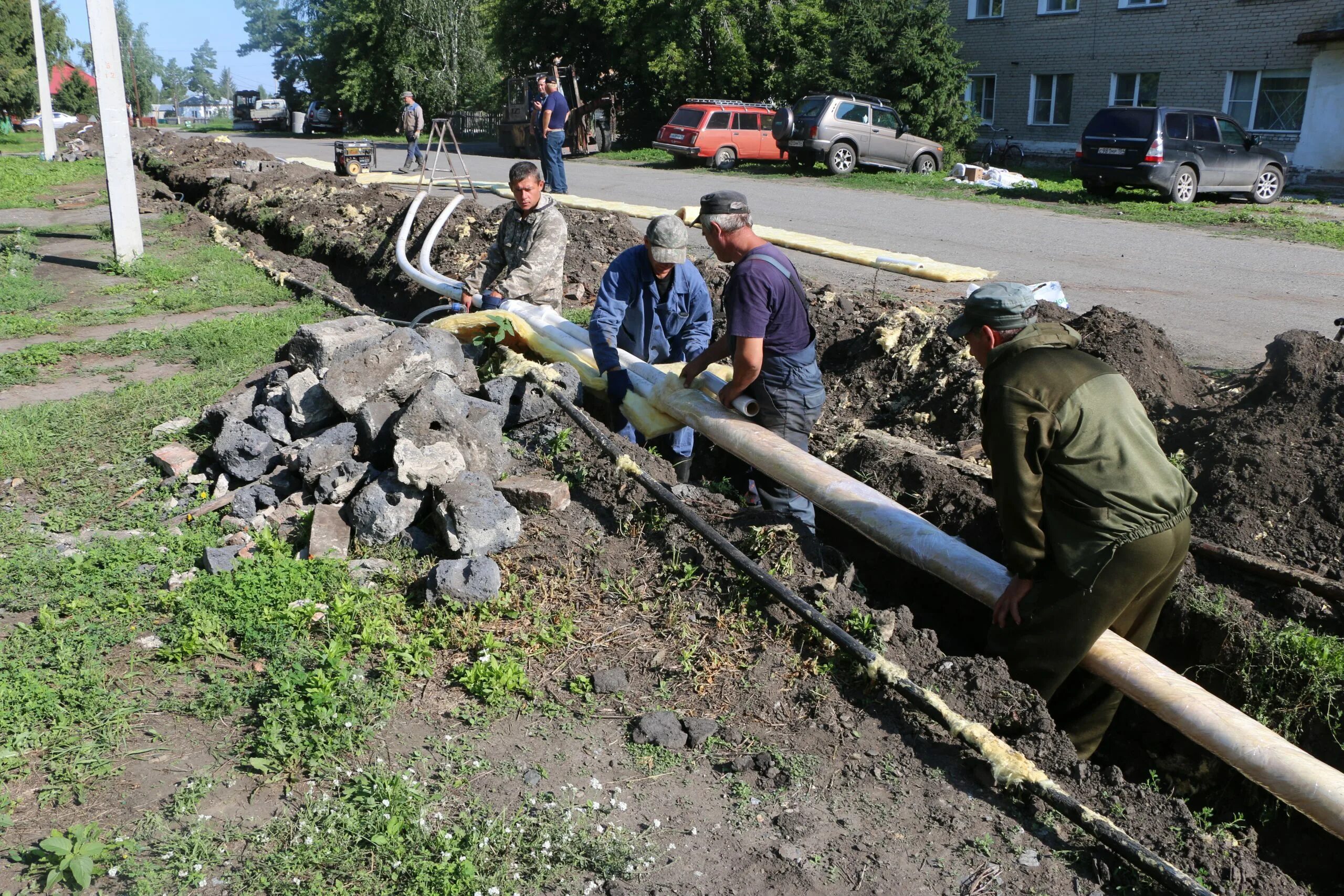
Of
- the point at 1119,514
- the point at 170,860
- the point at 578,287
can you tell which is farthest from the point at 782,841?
the point at 578,287

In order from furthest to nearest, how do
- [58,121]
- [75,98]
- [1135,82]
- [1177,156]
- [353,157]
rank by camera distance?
[75,98], [58,121], [1135,82], [353,157], [1177,156]

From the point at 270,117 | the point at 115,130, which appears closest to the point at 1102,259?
the point at 115,130

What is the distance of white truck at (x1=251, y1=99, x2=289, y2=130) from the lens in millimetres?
56219

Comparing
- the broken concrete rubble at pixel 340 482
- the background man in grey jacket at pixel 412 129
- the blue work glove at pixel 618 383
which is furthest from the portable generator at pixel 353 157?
the broken concrete rubble at pixel 340 482

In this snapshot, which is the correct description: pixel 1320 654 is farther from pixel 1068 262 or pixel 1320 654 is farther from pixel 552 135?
pixel 552 135

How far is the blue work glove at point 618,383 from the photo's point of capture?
5.91 meters

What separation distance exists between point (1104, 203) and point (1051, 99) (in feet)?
42.5

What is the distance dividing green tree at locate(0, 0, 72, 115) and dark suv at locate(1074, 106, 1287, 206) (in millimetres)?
42462

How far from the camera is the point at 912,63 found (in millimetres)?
25188

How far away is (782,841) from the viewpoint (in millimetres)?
3057

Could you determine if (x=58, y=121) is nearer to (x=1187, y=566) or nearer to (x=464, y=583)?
(x=464, y=583)

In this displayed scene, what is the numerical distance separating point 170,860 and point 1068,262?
10667 mm

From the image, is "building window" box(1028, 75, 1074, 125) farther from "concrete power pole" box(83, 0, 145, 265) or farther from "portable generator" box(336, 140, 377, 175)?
"concrete power pole" box(83, 0, 145, 265)

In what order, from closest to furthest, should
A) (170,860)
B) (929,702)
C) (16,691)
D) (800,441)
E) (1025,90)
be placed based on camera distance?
(170,860)
(929,702)
(16,691)
(800,441)
(1025,90)
